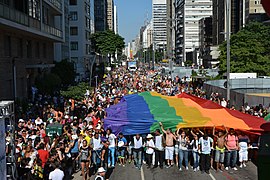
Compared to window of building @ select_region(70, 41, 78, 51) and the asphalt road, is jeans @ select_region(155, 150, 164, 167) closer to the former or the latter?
the asphalt road

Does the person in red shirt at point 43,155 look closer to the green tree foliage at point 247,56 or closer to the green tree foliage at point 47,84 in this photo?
the green tree foliage at point 47,84

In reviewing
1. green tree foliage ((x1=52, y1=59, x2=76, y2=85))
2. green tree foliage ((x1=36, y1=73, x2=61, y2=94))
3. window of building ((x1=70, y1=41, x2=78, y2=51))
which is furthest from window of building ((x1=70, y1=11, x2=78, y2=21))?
green tree foliage ((x1=36, y1=73, x2=61, y2=94))

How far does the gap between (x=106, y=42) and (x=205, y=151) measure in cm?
9121

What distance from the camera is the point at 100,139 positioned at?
582 inches

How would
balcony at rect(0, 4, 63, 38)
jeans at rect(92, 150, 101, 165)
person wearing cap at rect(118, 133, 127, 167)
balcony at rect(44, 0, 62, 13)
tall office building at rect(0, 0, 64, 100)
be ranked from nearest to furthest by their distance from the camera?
jeans at rect(92, 150, 101, 165) < person wearing cap at rect(118, 133, 127, 167) < balcony at rect(0, 4, 63, 38) < tall office building at rect(0, 0, 64, 100) < balcony at rect(44, 0, 62, 13)

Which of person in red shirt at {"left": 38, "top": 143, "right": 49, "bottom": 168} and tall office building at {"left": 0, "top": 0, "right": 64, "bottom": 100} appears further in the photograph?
tall office building at {"left": 0, "top": 0, "right": 64, "bottom": 100}

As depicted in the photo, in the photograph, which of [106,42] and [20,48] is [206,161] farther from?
[106,42]

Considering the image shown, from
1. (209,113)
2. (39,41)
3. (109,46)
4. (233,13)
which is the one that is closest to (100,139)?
(209,113)

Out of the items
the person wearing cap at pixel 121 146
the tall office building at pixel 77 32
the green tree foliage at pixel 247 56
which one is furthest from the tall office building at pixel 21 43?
the tall office building at pixel 77 32

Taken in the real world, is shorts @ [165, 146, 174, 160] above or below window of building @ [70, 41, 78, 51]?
below

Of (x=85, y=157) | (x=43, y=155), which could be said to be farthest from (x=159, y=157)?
(x=43, y=155)

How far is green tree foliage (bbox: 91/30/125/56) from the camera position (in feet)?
341

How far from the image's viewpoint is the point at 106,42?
105 m

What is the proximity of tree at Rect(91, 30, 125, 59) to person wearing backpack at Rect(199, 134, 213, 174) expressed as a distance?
8885 centimetres
